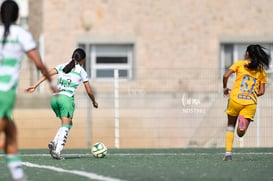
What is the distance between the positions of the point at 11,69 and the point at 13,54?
0.18 meters

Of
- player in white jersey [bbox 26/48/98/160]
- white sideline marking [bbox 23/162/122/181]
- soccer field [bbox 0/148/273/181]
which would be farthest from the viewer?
player in white jersey [bbox 26/48/98/160]

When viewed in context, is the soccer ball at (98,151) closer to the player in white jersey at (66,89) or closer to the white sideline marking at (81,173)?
the player in white jersey at (66,89)

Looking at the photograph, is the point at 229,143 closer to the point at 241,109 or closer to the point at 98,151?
the point at 241,109

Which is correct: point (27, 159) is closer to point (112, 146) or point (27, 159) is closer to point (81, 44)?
point (112, 146)

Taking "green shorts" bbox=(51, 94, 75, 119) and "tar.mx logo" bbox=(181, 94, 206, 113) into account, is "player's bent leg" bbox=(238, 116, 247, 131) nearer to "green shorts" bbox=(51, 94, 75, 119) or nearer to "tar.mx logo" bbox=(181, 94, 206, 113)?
"green shorts" bbox=(51, 94, 75, 119)

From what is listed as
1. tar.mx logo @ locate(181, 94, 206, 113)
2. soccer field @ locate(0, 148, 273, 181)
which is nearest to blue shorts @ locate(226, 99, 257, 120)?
soccer field @ locate(0, 148, 273, 181)

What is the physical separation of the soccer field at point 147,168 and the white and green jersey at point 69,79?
3.64 ft

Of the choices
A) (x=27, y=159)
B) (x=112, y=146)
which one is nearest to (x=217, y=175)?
(x=27, y=159)

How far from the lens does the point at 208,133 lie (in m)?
27.1

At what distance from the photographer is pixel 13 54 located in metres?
11.7

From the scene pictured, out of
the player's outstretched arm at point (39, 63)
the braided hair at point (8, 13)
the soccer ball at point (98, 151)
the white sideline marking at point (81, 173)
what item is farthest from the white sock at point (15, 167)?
the soccer ball at point (98, 151)

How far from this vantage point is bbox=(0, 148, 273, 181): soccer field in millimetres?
13250

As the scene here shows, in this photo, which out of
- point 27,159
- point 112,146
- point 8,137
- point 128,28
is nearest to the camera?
point 8,137

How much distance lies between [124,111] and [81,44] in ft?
22.7
